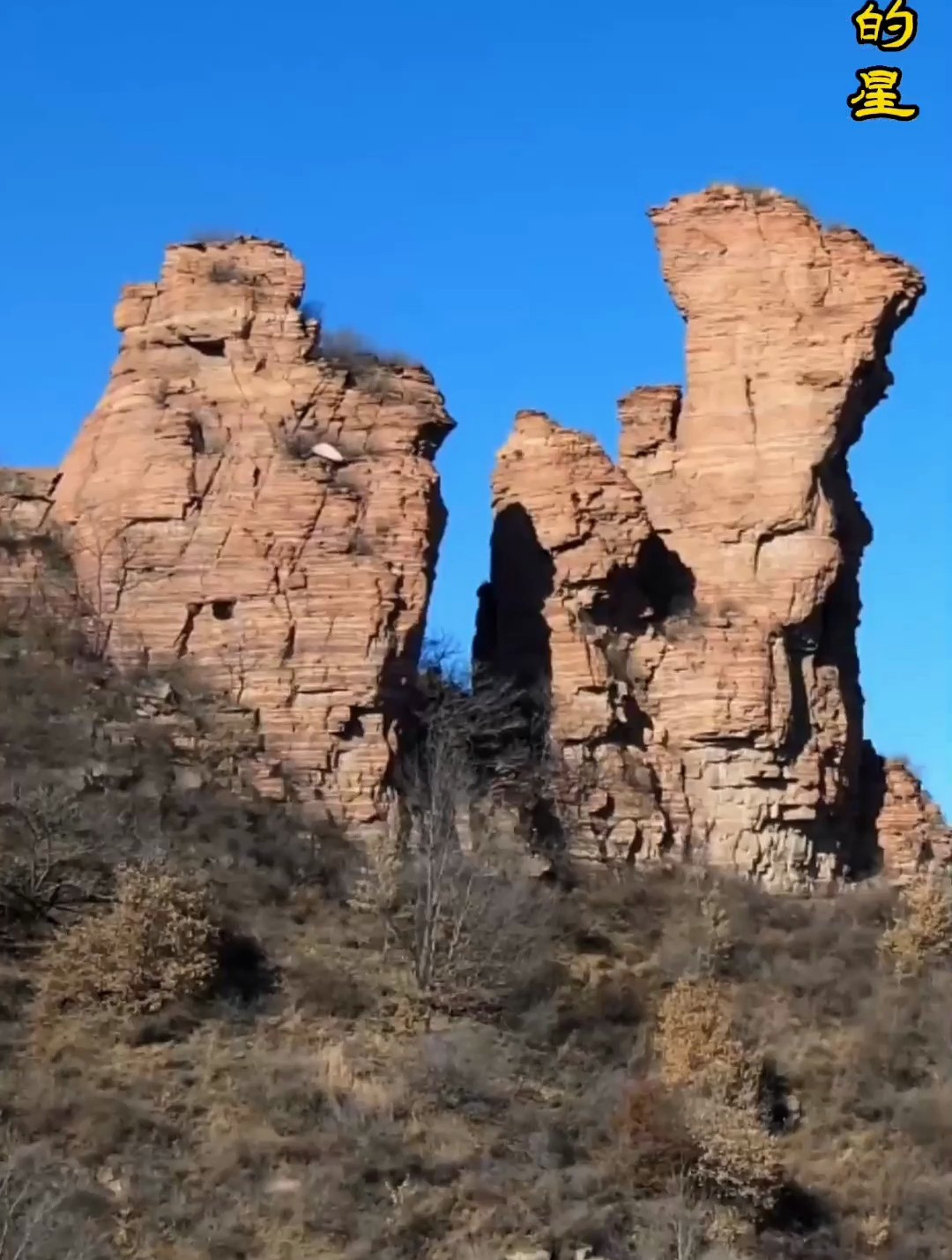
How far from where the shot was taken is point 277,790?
32.9 meters

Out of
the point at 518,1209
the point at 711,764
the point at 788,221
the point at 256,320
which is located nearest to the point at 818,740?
the point at 711,764

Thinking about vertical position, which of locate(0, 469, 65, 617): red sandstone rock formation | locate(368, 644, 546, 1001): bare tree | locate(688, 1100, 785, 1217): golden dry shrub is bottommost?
locate(688, 1100, 785, 1217): golden dry shrub

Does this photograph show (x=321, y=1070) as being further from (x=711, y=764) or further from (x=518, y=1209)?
(x=711, y=764)

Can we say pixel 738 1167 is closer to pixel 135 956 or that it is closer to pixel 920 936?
pixel 135 956

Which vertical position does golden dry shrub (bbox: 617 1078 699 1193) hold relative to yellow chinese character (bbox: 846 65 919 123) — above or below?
below

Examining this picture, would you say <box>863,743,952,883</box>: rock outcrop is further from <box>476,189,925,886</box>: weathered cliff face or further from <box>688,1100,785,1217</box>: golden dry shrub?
<box>688,1100,785,1217</box>: golden dry shrub

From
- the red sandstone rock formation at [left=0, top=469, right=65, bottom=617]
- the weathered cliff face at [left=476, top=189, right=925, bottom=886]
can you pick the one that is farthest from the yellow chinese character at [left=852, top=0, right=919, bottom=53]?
the red sandstone rock formation at [left=0, top=469, right=65, bottom=617]

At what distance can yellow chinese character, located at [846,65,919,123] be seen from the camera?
29781 millimetres

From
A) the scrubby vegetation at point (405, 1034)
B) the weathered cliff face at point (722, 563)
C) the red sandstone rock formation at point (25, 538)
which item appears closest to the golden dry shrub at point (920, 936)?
the scrubby vegetation at point (405, 1034)

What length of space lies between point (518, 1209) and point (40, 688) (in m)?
12.0

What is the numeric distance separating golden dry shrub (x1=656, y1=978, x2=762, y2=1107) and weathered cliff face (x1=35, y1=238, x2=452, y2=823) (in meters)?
5.85

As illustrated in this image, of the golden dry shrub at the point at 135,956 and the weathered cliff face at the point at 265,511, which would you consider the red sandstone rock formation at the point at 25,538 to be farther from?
the golden dry shrub at the point at 135,956

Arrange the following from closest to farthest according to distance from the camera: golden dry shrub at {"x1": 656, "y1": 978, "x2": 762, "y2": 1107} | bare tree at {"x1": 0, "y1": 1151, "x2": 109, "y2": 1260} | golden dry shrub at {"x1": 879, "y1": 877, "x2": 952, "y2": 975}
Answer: bare tree at {"x1": 0, "y1": 1151, "x2": 109, "y2": 1260} → golden dry shrub at {"x1": 656, "y1": 978, "x2": 762, "y2": 1107} → golden dry shrub at {"x1": 879, "y1": 877, "x2": 952, "y2": 975}

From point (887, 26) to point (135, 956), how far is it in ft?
48.2
